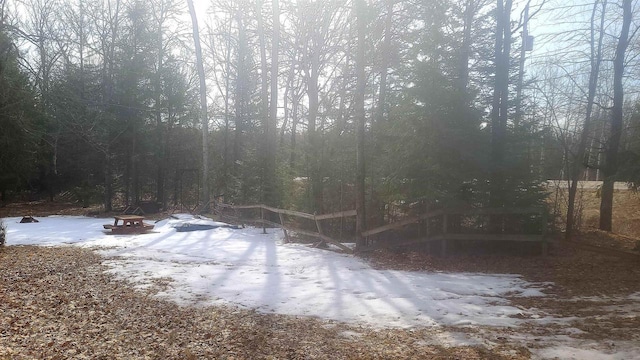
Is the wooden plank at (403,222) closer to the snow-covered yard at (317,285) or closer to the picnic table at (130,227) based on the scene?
the snow-covered yard at (317,285)

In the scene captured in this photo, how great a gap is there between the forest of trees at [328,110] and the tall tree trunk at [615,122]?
0.15ft

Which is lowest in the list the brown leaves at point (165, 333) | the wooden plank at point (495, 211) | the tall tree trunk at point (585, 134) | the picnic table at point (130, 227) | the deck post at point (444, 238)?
the picnic table at point (130, 227)

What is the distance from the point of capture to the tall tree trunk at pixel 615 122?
14281 millimetres

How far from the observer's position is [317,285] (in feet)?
27.7

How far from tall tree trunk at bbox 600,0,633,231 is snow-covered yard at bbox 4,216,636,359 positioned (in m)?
7.85

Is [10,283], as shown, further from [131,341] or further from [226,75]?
[226,75]

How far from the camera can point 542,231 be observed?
10984 millimetres

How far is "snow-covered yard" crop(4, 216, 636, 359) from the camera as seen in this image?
6.39m

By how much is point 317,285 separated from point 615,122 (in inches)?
498

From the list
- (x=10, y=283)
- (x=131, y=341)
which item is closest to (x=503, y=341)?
(x=131, y=341)

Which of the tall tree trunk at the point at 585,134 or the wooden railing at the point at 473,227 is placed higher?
the tall tree trunk at the point at 585,134

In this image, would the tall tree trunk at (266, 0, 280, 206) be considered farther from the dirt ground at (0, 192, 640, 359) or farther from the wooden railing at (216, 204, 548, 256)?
the dirt ground at (0, 192, 640, 359)

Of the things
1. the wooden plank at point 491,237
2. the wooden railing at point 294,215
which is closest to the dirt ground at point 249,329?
the wooden plank at point 491,237

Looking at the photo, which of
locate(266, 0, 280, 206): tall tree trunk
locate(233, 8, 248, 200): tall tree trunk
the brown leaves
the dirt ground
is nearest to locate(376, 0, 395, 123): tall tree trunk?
locate(266, 0, 280, 206): tall tree trunk
